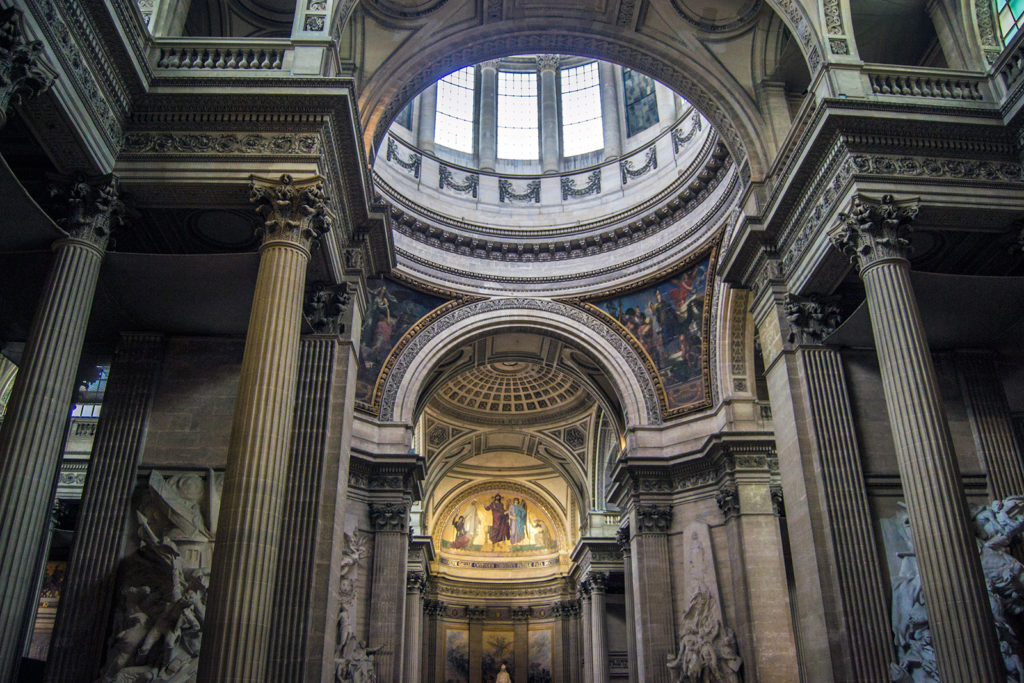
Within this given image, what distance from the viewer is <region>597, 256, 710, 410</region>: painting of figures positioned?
20.8 metres

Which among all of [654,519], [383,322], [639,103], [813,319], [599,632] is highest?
[639,103]

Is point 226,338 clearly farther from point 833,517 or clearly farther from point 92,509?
point 833,517

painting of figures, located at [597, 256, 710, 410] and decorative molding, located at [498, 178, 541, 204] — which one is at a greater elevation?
decorative molding, located at [498, 178, 541, 204]

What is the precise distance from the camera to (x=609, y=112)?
2564 cm

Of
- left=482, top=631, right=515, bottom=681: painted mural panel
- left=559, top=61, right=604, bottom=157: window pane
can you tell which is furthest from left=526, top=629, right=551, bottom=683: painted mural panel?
left=559, top=61, right=604, bottom=157: window pane

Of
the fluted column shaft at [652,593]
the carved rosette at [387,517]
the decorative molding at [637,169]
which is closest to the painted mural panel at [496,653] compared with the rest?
the fluted column shaft at [652,593]

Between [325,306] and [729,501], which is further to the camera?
[729,501]

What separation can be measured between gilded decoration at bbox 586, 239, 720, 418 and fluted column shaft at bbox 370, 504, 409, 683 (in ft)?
25.7

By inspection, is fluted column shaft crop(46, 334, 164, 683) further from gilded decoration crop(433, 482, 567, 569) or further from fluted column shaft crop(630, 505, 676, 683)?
gilded decoration crop(433, 482, 567, 569)

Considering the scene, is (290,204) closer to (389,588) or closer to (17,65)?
(17,65)

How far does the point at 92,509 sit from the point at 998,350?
12.4m

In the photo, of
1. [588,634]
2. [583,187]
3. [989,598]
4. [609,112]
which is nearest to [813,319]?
[989,598]

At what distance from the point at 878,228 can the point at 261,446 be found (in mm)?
7410

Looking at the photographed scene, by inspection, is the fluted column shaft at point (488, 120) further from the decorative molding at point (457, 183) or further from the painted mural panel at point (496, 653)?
the painted mural panel at point (496, 653)
